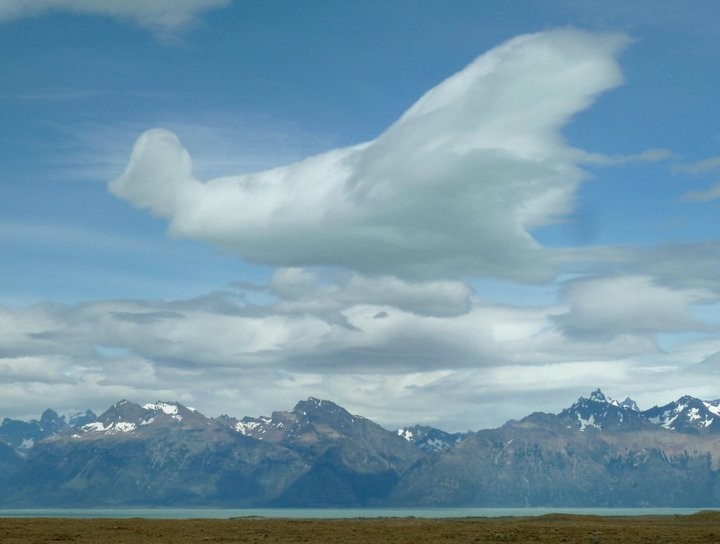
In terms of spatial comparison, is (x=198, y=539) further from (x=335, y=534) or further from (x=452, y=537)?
(x=452, y=537)

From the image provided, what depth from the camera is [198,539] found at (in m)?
116

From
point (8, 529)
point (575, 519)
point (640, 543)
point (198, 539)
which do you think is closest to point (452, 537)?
point (640, 543)

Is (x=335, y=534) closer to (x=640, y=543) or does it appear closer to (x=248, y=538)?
(x=248, y=538)

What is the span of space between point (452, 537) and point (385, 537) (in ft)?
28.0

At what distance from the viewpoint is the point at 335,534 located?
126 m

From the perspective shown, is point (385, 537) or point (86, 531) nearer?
point (385, 537)

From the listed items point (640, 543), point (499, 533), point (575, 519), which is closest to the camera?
point (640, 543)

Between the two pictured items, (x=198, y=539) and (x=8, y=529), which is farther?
(x=8, y=529)

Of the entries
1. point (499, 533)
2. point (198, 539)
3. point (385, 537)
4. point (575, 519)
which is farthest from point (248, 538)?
point (575, 519)

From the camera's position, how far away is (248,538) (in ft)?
392

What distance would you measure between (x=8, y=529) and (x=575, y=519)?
107 meters

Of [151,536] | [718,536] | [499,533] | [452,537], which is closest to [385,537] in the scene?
[452,537]

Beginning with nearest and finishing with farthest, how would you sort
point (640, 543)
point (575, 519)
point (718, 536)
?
point (640, 543) → point (718, 536) → point (575, 519)

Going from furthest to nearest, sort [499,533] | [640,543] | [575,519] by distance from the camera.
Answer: [575,519], [499,533], [640,543]
